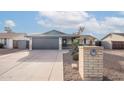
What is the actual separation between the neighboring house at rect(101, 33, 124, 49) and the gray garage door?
9.30 metres

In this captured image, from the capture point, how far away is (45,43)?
20.6 meters

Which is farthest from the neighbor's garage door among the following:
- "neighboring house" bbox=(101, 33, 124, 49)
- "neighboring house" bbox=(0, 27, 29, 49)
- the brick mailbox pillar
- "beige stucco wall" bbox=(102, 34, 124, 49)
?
"neighboring house" bbox=(0, 27, 29, 49)

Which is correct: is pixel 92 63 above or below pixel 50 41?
below

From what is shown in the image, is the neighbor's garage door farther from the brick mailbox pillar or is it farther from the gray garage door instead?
the gray garage door

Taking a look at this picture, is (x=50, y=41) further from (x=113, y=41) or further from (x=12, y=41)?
(x=113, y=41)

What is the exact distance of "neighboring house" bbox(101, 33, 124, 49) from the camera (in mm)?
10992

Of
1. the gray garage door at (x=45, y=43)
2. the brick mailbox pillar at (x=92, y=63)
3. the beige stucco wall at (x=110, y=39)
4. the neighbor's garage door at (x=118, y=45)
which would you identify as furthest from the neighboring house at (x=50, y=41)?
the brick mailbox pillar at (x=92, y=63)

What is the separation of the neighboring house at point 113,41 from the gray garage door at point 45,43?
30.5ft

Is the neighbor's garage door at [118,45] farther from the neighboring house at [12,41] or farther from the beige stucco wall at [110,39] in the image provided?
the neighboring house at [12,41]

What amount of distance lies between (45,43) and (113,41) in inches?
383

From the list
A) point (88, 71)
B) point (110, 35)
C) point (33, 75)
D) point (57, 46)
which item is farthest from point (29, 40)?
point (88, 71)

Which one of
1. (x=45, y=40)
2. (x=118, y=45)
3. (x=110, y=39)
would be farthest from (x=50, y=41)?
(x=118, y=45)
